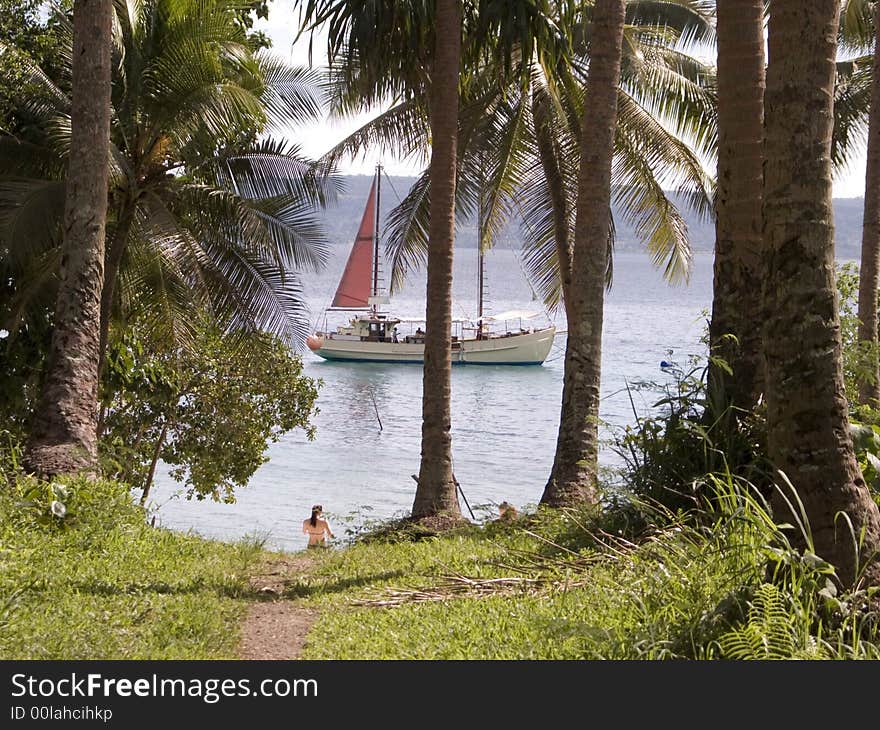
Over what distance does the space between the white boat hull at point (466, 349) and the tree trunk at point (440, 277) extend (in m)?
60.2

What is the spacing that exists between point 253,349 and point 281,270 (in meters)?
1.41

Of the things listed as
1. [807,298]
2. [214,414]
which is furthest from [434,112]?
[214,414]

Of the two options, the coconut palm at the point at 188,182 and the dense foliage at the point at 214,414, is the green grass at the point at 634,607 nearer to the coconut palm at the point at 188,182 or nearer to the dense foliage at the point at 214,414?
the coconut palm at the point at 188,182

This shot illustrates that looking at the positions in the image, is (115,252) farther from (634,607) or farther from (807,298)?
(807,298)

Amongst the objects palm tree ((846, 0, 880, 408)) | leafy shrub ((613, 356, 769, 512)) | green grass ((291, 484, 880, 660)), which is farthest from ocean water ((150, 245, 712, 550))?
palm tree ((846, 0, 880, 408))

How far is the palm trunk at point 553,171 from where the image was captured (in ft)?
53.9

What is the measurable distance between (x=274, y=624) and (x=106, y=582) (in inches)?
47.7

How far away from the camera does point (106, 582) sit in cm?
716

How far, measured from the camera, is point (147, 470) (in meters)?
22.3

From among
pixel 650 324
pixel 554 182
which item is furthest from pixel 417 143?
pixel 650 324

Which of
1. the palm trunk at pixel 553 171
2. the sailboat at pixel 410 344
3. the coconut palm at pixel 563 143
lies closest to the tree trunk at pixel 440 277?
the coconut palm at pixel 563 143

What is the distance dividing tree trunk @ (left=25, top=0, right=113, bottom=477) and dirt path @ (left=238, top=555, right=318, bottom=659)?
2555 millimetres

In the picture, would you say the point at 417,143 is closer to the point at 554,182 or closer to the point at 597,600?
the point at 554,182

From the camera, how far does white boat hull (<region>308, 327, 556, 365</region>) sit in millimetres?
73312
